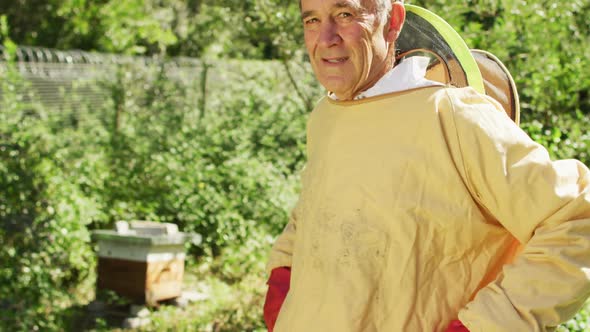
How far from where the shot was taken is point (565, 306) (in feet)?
5.28

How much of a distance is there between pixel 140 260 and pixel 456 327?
4140 mm

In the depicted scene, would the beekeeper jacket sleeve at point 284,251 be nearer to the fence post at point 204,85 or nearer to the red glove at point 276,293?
the red glove at point 276,293

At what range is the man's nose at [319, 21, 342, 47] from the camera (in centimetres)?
189

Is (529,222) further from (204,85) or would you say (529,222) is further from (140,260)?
(204,85)

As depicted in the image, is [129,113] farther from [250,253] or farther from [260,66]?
[250,253]

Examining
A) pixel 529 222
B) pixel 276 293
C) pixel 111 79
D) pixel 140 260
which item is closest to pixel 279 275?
pixel 276 293

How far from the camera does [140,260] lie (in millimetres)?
5539

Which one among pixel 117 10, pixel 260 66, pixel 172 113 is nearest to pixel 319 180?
pixel 172 113

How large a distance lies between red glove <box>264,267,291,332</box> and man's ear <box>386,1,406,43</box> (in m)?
0.72

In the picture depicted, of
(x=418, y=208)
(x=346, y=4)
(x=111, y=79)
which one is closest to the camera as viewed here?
(x=418, y=208)

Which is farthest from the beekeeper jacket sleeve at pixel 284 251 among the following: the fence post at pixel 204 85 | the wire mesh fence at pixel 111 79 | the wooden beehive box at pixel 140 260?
the fence post at pixel 204 85

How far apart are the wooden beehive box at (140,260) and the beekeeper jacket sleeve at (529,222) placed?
401cm

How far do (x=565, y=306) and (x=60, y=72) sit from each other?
8.63 metres

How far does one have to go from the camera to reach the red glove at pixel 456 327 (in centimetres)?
166
